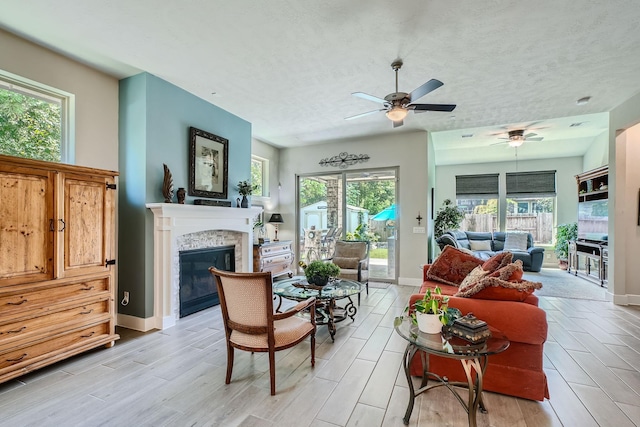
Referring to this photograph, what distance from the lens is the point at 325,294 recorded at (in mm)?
3309

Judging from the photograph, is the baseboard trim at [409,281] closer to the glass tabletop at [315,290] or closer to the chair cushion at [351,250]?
the chair cushion at [351,250]

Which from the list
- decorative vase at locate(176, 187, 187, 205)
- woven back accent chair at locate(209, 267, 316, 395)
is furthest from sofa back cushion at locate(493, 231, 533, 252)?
decorative vase at locate(176, 187, 187, 205)

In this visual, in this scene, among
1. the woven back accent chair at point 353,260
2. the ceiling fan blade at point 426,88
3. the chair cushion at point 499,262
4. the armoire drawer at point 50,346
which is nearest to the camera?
the armoire drawer at point 50,346

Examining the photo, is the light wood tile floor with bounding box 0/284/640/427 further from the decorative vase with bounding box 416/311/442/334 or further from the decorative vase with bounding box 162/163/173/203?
the decorative vase with bounding box 162/163/173/203

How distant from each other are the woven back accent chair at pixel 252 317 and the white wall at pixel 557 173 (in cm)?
803

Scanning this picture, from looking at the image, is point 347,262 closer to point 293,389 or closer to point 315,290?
point 315,290

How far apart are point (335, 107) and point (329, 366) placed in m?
3.61

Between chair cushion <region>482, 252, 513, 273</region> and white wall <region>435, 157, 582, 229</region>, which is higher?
white wall <region>435, 157, 582, 229</region>

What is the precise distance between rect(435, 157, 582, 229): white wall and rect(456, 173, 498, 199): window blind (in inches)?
4.8

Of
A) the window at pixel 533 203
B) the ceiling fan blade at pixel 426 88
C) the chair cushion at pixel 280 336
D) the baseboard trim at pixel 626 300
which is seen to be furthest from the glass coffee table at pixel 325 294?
the window at pixel 533 203

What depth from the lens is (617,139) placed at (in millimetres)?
4586

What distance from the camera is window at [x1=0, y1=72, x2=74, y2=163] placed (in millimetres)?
2893

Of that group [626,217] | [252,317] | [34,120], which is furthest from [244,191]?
[626,217]

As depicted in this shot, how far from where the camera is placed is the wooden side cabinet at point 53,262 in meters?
2.36
